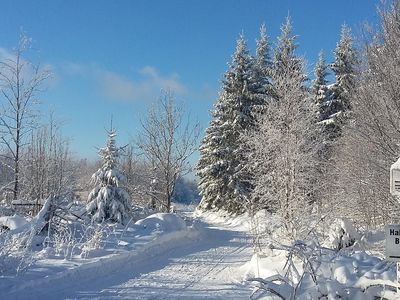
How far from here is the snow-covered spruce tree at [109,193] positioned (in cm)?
1906

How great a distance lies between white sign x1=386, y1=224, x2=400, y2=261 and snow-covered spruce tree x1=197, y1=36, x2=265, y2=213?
2543cm

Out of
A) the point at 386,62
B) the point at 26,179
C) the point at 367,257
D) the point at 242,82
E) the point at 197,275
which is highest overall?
the point at 242,82

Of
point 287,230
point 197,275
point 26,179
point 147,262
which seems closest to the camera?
point 197,275

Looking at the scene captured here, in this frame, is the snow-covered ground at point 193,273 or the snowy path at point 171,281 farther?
the snowy path at point 171,281

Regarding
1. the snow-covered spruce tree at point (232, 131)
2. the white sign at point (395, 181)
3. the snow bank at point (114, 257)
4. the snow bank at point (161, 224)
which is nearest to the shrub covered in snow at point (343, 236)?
the snow bank at point (114, 257)

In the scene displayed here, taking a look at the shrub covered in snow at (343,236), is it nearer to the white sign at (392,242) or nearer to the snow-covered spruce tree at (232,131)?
the white sign at (392,242)

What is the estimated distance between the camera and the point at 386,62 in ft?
36.2

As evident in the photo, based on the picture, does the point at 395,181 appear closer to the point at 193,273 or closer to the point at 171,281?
the point at 171,281

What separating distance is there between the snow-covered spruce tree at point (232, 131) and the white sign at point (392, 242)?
25.4 m

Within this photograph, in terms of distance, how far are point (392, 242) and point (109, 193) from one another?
16.6 meters

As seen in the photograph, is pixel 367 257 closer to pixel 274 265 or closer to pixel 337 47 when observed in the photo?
pixel 274 265

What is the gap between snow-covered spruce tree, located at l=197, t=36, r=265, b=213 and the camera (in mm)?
29875

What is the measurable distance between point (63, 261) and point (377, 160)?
8.98 metres

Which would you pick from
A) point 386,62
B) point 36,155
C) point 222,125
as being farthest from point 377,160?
point 222,125
